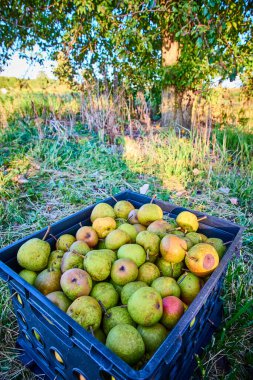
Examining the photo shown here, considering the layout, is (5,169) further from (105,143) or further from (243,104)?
(243,104)

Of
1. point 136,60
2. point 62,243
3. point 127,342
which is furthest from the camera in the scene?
point 136,60

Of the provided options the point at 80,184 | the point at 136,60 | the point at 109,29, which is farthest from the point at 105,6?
the point at 80,184

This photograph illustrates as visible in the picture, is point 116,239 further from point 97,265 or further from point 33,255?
point 33,255

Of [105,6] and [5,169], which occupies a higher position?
[105,6]

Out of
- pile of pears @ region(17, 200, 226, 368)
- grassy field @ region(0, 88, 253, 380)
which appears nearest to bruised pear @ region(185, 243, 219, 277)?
pile of pears @ region(17, 200, 226, 368)

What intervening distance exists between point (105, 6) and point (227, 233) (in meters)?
4.51

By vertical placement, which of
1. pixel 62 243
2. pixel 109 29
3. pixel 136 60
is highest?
pixel 109 29

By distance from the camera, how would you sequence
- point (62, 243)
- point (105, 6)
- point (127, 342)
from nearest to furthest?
1. point (127, 342)
2. point (62, 243)
3. point (105, 6)

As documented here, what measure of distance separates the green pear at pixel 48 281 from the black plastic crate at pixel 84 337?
0.35 feet

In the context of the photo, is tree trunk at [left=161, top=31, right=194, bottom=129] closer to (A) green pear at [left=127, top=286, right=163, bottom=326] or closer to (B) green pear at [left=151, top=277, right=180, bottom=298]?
(B) green pear at [left=151, top=277, right=180, bottom=298]

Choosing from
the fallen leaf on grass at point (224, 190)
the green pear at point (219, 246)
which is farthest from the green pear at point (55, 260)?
the fallen leaf on grass at point (224, 190)

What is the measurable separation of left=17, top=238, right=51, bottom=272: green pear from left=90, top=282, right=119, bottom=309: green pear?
0.34m

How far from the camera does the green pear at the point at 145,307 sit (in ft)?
3.68

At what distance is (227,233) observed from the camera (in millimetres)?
1652
